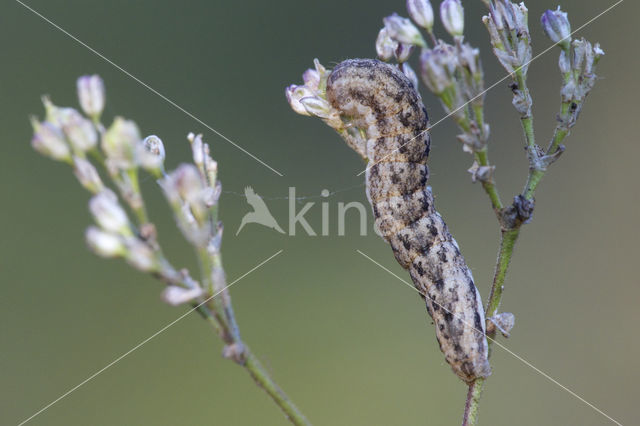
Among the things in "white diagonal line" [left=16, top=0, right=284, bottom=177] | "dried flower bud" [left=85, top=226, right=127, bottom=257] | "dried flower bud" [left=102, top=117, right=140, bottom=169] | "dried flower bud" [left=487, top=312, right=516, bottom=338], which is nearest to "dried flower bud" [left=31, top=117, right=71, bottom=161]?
"dried flower bud" [left=102, top=117, right=140, bottom=169]

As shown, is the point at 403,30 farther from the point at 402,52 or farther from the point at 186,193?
the point at 186,193

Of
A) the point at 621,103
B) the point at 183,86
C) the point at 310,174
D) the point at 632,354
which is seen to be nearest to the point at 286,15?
the point at 183,86

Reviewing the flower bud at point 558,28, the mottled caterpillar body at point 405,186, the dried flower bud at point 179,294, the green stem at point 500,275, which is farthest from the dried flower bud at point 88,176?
the flower bud at point 558,28

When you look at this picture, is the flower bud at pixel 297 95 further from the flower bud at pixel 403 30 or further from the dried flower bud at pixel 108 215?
the dried flower bud at pixel 108 215

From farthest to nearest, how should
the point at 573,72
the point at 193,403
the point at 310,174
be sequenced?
the point at 310,174
the point at 193,403
the point at 573,72

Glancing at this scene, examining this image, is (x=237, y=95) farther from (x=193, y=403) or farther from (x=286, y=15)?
(x=193, y=403)

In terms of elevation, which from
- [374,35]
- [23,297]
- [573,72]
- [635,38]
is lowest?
[573,72]

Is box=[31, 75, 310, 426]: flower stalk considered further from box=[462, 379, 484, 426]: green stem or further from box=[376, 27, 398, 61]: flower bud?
box=[376, 27, 398, 61]: flower bud

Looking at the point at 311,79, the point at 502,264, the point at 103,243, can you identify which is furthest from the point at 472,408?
the point at 311,79
